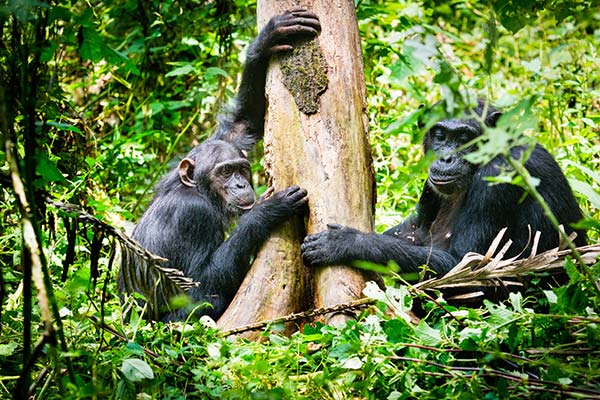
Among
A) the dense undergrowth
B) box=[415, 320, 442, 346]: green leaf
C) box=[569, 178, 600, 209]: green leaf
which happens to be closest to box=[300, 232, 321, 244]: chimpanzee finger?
the dense undergrowth

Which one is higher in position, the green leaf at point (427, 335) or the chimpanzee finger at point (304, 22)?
the chimpanzee finger at point (304, 22)

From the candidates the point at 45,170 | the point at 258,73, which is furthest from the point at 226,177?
the point at 45,170

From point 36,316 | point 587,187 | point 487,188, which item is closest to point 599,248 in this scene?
point 587,187

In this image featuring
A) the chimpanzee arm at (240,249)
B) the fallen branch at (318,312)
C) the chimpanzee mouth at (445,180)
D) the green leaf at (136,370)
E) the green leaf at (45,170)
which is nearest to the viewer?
the green leaf at (136,370)

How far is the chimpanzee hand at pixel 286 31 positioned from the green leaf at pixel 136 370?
2.18m

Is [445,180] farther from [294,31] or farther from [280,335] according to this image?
[280,335]

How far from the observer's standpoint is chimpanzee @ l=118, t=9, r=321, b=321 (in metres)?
4.40

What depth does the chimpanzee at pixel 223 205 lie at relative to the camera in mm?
4402

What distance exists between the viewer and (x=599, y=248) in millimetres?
3840

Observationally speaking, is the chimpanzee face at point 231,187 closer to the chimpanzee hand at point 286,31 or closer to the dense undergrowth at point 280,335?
the dense undergrowth at point 280,335

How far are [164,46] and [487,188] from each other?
420 cm

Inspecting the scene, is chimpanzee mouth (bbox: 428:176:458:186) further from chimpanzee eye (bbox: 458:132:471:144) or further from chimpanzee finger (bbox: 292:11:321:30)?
chimpanzee finger (bbox: 292:11:321:30)

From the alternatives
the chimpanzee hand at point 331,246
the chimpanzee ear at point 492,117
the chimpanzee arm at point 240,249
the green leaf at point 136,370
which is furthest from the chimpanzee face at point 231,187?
the green leaf at point 136,370

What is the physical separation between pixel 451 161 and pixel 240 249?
1.54 metres
